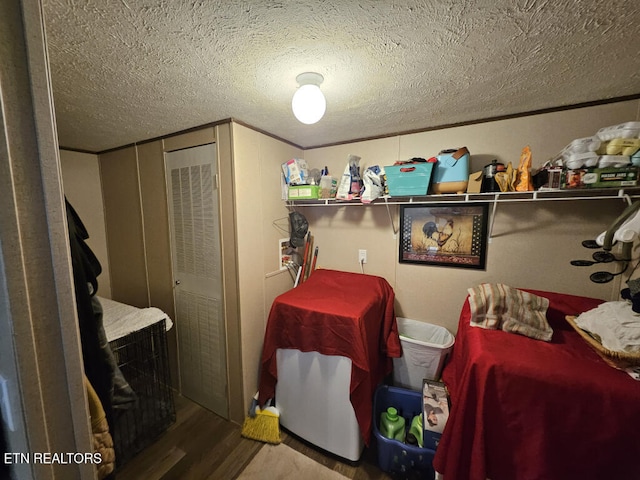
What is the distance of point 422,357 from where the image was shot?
1.74 meters

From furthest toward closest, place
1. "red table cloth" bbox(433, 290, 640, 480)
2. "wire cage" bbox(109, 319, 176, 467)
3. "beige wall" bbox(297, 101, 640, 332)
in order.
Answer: "wire cage" bbox(109, 319, 176, 467) → "beige wall" bbox(297, 101, 640, 332) → "red table cloth" bbox(433, 290, 640, 480)

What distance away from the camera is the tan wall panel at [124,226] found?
2.21 meters

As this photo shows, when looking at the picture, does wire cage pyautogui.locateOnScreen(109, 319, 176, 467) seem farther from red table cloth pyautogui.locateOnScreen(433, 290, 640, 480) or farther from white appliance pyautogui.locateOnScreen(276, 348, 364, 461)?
red table cloth pyautogui.locateOnScreen(433, 290, 640, 480)

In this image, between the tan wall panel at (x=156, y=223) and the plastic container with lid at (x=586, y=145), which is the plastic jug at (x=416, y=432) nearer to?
the plastic container with lid at (x=586, y=145)

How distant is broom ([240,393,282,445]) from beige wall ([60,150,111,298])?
203 cm

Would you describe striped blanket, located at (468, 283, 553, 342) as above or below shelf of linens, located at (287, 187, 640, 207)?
below

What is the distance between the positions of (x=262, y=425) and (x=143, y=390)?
0.97 meters

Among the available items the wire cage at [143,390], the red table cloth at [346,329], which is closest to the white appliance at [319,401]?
the red table cloth at [346,329]

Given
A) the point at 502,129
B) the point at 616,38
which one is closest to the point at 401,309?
the point at 502,129

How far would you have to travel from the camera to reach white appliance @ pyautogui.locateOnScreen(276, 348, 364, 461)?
148cm

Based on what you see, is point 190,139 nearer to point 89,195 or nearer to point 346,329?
point 89,195

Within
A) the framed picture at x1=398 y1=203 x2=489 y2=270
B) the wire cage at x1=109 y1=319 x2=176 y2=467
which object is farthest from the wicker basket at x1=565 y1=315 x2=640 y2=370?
the wire cage at x1=109 y1=319 x2=176 y2=467

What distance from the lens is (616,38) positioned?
0.89 m

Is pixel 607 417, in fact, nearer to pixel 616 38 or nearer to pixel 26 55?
pixel 616 38
